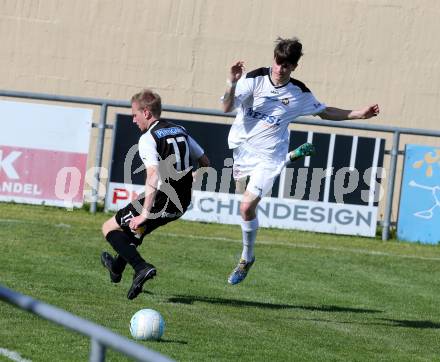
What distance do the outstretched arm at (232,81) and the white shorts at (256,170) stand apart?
0.70 m

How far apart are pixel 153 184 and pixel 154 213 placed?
43 cm

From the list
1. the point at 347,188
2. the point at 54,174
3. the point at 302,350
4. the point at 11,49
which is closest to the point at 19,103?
the point at 54,174

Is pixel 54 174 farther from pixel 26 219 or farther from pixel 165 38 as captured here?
pixel 165 38

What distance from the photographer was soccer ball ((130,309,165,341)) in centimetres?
773

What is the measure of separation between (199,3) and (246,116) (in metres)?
9.03

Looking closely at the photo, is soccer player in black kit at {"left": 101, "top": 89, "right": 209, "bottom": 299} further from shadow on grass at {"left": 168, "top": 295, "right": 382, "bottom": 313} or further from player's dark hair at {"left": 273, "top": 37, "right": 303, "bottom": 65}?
player's dark hair at {"left": 273, "top": 37, "right": 303, "bottom": 65}

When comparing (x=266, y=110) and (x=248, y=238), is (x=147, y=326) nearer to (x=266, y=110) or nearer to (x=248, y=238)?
(x=248, y=238)

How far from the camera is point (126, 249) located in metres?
9.36

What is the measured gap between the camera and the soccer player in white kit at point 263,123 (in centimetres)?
990

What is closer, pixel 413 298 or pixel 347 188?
pixel 413 298

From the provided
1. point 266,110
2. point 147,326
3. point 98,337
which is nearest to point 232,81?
point 266,110

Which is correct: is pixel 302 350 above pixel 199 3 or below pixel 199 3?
below

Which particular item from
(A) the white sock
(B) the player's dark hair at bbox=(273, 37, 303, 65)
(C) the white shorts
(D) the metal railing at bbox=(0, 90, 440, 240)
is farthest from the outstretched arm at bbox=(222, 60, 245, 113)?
(D) the metal railing at bbox=(0, 90, 440, 240)

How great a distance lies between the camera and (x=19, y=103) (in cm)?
1548
